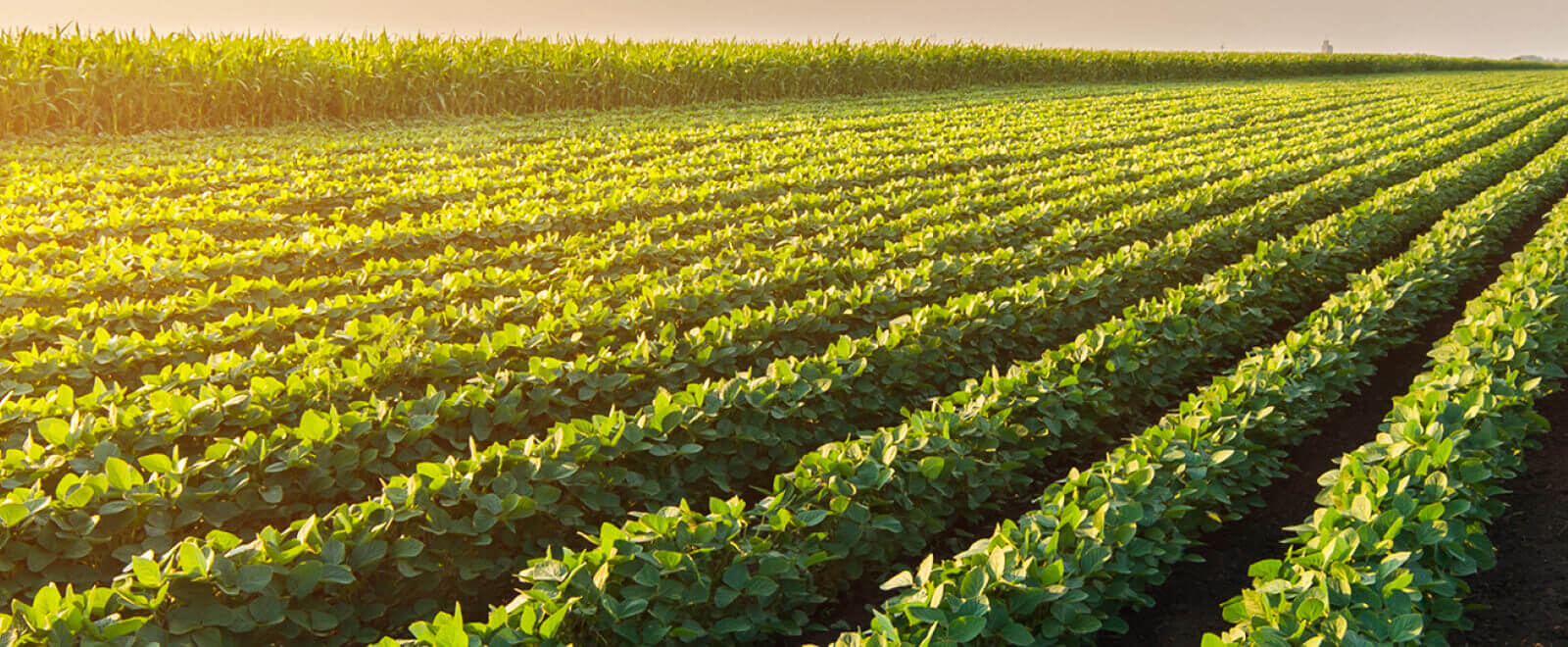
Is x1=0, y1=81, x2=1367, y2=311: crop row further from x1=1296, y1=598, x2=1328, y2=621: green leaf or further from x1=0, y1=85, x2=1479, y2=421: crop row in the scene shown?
x1=1296, y1=598, x2=1328, y2=621: green leaf

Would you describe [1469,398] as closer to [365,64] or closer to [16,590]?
[16,590]

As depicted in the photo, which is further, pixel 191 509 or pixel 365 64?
pixel 365 64

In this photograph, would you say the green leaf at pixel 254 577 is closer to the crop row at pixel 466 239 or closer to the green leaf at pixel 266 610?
the green leaf at pixel 266 610

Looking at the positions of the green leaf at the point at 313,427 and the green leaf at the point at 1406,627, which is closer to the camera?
the green leaf at the point at 1406,627

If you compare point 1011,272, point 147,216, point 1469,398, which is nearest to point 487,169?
point 147,216

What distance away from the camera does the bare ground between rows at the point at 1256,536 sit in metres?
3.76

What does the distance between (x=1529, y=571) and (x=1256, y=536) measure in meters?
1.02

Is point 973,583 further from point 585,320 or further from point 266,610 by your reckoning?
point 585,320

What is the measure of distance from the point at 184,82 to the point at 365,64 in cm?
324

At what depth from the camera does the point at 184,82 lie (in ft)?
53.0

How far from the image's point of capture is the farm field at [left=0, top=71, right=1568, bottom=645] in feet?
10.3

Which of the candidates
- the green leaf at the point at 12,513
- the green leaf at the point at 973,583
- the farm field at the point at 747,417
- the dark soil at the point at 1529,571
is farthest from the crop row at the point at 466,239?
the dark soil at the point at 1529,571

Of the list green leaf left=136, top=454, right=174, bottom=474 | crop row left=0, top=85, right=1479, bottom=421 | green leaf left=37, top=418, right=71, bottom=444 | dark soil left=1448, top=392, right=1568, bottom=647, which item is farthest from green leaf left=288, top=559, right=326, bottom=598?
dark soil left=1448, top=392, right=1568, bottom=647

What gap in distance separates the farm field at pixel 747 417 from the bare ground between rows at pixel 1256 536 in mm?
25
